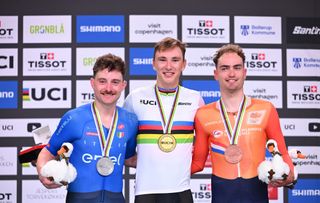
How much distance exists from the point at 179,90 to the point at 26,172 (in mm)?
2850

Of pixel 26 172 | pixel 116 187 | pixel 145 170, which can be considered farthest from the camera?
pixel 26 172

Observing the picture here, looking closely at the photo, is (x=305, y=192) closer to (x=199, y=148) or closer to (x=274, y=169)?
(x=199, y=148)

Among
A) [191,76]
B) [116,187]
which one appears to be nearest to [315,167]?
[191,76]

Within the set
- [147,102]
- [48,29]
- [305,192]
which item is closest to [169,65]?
[147,102]

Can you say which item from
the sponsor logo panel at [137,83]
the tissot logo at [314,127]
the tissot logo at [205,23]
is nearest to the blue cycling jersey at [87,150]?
the sponsor logo panel at [137,83]

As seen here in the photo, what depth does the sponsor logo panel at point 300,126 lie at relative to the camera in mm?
5297

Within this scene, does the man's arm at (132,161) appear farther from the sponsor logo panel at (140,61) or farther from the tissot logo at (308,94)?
the tissot logo at (308,94)

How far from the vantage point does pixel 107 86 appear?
2.72m

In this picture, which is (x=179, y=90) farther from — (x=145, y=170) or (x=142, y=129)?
(x=145, y=170)

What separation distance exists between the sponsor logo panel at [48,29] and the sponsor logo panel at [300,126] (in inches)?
108

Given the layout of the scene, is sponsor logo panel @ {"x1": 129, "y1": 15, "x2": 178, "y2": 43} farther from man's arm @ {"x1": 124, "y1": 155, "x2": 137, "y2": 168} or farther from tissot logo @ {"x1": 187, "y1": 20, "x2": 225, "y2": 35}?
man's arm @ {"x1": 124, "y1": 155, "x2": 137, "y2": 168}

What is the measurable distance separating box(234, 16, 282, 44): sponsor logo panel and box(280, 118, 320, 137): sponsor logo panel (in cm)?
96

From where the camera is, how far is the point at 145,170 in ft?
9.46

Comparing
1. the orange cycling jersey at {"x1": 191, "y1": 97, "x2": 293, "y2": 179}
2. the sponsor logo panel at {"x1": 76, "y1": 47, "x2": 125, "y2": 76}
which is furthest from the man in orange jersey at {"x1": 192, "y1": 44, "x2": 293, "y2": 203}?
the sponsor logo panel at {"x1": 76, "y1": 47, "x2": 125, "y2": 76}
